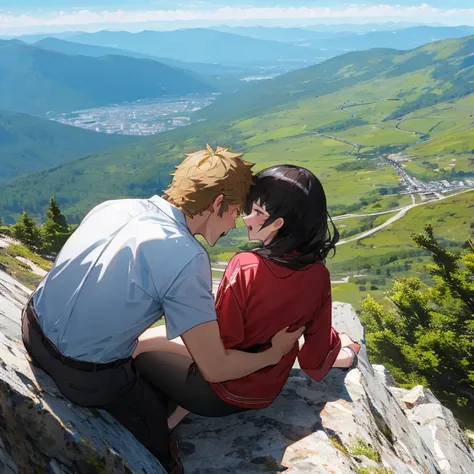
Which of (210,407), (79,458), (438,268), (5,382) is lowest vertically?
(438,268)

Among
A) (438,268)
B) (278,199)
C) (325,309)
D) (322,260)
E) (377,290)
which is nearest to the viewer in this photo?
(278,199)

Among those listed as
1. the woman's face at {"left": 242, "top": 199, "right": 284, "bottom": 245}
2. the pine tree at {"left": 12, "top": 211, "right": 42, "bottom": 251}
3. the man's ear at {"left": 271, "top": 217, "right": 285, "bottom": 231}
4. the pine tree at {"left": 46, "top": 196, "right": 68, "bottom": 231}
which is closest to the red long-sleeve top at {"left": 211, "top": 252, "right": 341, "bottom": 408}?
the woman's face at {"left": 242, "top": 199, "right": 284, "bottom": 245}

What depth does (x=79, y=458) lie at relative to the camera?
4.00 meters

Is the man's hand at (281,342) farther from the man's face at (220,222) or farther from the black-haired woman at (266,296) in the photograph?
the man's face at (220,222)

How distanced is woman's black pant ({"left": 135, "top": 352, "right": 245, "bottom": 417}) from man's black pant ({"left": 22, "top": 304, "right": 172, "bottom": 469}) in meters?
0.20

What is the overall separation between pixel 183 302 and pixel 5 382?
1.74 meters

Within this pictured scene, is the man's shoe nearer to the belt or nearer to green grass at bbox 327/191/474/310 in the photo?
the belt

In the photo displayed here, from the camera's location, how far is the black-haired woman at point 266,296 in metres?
4.39

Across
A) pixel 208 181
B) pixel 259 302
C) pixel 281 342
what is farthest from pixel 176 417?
pixel 208 181

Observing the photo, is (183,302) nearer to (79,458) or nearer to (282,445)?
(79,458)

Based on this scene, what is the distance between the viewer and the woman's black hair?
432cm

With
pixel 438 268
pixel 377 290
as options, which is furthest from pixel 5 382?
pixel 377 290

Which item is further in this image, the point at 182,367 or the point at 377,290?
the point at 377,290

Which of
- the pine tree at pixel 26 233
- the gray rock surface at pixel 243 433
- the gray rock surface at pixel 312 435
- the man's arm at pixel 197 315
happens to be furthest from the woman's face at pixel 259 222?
the pine tree at pixel 26 233
